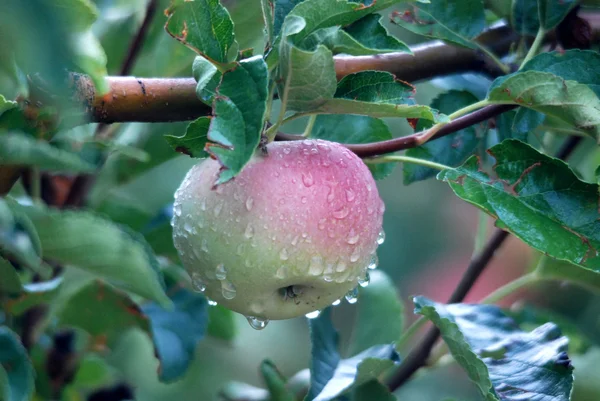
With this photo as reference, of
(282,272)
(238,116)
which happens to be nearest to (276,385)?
(282,272)

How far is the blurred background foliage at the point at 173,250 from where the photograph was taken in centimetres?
89

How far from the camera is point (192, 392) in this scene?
1.91m

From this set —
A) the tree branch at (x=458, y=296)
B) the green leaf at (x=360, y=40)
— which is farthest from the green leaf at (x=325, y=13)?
the tree branch at (x=458, y=296)

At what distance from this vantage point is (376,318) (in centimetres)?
97

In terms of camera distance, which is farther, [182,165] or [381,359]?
[182,165]

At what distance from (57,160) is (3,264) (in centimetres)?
19

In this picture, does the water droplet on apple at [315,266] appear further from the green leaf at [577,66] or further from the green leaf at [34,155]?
the green leaf at [577,66]

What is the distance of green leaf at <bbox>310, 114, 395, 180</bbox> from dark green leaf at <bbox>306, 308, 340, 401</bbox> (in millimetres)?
186

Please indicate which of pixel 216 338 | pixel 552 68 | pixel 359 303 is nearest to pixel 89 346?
pixel 216 338

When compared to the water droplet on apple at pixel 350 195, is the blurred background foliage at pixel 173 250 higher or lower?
lower

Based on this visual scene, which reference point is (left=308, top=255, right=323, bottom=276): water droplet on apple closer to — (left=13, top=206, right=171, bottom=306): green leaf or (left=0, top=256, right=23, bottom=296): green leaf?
(left=13, top=206, right=171, bottom=306): green leaf

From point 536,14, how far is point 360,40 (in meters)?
0.31

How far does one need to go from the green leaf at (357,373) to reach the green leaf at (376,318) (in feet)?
0.61

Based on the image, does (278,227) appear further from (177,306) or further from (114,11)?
(114,11)
